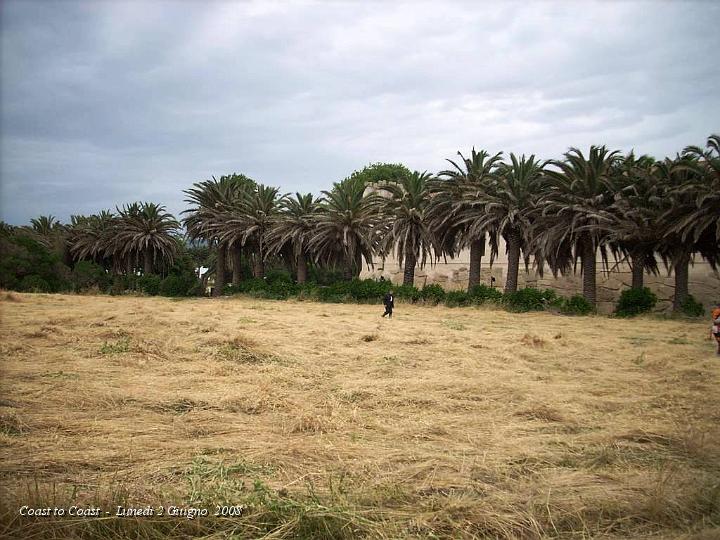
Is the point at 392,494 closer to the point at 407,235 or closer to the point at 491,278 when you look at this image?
the point at 407,235

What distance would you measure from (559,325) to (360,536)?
764 inches

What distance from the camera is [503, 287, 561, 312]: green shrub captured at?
28141mm

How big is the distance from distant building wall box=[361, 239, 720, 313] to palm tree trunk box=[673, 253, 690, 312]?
2477 mm

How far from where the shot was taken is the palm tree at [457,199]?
31125 millimetres

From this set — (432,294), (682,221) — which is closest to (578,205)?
(682,221)

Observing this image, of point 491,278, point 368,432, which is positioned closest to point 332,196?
point 491,278

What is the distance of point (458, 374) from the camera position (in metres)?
9.28

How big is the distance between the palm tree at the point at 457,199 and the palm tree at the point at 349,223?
4980 millimetres

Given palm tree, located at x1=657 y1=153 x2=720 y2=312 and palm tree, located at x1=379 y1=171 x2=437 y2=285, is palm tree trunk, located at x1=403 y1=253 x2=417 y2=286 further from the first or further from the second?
palm tree, located at x1=657 y1=153 x2=720 y2=312

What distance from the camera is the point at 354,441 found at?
17.7 ft

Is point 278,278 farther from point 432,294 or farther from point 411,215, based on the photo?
point 432,294

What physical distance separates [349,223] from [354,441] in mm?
31141

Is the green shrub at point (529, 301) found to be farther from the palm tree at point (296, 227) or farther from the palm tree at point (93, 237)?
the palm tree at point (93, 237)

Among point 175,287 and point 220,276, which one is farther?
point 220,276
